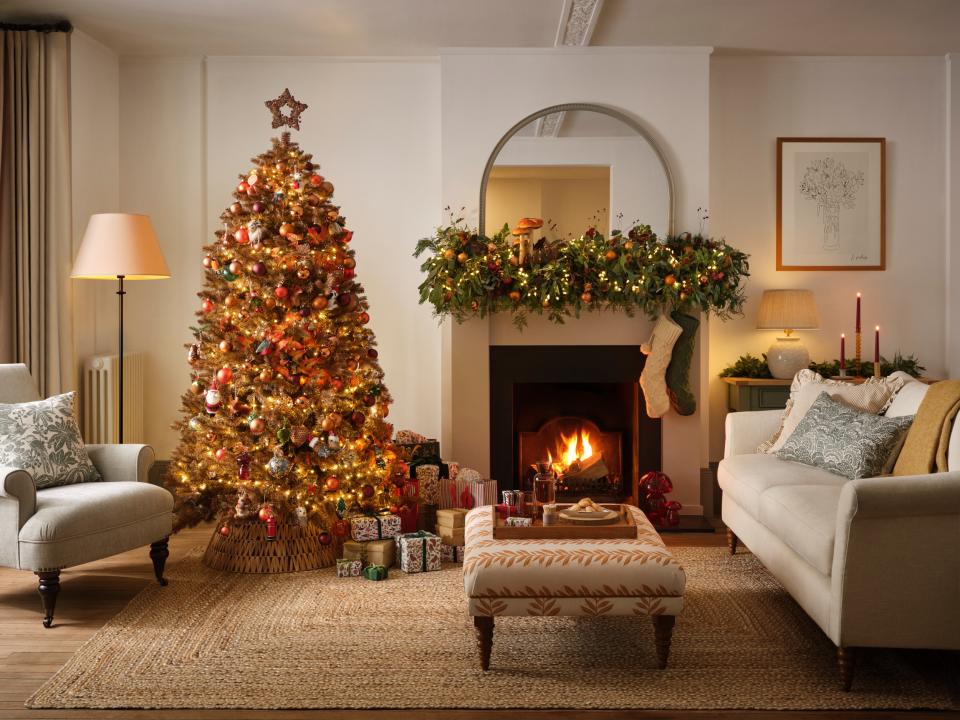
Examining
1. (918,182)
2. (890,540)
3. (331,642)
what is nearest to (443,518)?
(331,642)

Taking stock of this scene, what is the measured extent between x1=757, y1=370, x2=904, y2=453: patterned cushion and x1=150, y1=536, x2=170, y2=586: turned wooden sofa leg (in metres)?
2.81

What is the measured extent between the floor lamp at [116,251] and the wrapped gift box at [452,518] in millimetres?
1822

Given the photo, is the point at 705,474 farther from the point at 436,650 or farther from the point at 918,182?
the point at 436,650

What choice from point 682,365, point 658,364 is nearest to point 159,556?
point 658,364

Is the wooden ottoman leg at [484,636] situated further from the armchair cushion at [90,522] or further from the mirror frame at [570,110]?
the mirror frame at [570,110]

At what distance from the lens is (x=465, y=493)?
4691 millimetres

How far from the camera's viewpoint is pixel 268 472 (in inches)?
161

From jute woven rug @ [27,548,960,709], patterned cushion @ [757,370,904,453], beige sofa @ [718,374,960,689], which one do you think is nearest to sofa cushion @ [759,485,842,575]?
beige sofa @ [718,374,960,689]

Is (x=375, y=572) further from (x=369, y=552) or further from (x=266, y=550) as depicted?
(x=266, y=550)

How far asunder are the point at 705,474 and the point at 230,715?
3539 millimetres

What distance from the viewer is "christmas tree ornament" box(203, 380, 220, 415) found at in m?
4.02

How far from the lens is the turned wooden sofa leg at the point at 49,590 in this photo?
3.34m

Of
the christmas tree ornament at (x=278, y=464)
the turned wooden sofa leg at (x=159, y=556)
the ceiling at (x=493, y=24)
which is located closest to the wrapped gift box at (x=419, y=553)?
the christmas tree ornament at (x=278, y=464)

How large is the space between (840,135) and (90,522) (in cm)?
477
